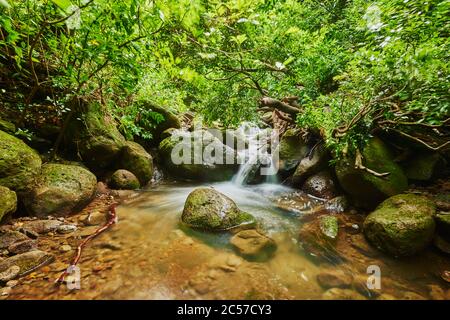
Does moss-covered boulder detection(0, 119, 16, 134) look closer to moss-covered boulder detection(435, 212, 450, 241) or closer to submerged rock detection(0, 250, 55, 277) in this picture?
submerged rock detection(0, 250, 55, 277)

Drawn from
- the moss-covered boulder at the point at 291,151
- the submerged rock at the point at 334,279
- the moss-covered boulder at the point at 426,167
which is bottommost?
the submerged rock at the point at 334,279

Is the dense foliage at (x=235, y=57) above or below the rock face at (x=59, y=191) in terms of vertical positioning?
above

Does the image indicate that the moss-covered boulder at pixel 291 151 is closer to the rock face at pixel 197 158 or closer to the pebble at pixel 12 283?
the rock face at pixel 197 158

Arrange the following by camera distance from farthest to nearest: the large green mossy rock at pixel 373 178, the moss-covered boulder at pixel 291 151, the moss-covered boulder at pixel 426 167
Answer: the moss-covered boulder at pixel 291 151, the moss-covered boulder at pixel 426 167, the large green mossy rock at pixel 373 178

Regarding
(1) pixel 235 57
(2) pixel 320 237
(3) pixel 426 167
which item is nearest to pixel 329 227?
(2) pixel 320 237

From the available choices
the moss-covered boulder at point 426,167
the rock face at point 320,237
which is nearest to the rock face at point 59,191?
the rock face at point 320,237

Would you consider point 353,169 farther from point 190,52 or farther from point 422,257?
point 190,52

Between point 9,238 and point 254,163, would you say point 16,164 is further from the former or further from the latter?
point 254,163

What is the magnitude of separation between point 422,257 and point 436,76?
8.85 ft

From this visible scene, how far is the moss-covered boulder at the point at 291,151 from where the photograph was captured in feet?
23.9

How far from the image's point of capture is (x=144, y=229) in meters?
4.21

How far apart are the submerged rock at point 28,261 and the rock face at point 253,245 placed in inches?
104

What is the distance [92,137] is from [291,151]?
18.8 ft
